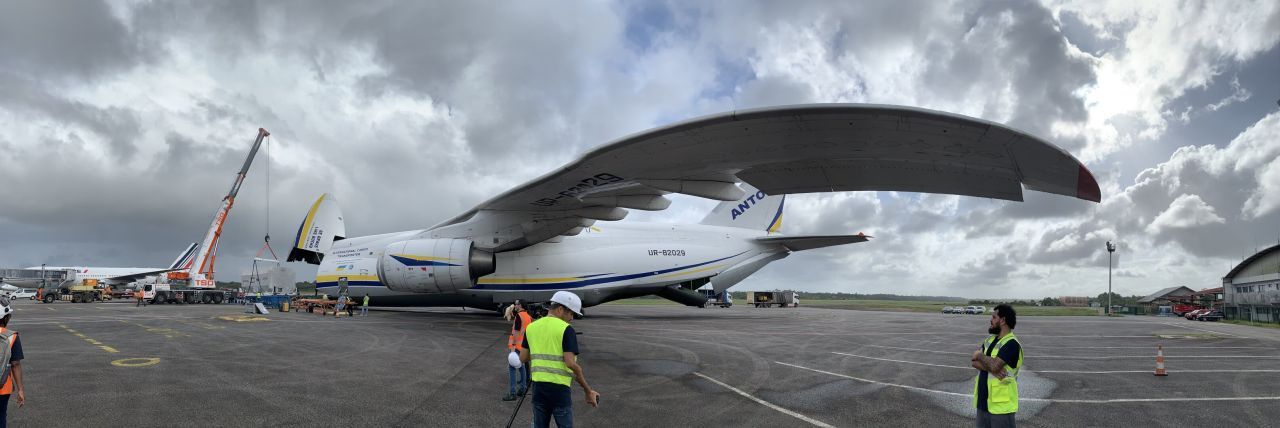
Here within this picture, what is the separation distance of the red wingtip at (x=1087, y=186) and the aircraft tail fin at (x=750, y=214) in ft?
61.2

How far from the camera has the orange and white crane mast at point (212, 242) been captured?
2195 inches

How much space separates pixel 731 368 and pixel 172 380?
786 centimetres

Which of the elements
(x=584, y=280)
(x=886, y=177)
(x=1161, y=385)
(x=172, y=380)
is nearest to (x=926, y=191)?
(x=886, y=177)

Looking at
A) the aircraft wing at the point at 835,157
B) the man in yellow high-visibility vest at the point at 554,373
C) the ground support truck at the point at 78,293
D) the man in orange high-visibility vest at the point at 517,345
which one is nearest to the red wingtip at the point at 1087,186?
the aircraft wing at the point at 835,157

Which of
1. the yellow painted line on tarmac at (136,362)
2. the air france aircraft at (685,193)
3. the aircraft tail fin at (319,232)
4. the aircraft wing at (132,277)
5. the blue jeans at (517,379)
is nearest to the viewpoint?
the air france aircraft at (685,193)

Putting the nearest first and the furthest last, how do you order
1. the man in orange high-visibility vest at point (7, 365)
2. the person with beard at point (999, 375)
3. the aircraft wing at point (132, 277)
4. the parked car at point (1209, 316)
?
the person with beard at point (999, 375)
the man in orange high-visibility vest at point (7, 365)
the parked car at point (1209, 316)
the aircraft wing at point (132, 277)

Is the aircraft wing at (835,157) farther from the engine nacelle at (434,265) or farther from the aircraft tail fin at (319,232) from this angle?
the aircraft tail fin at (319,232)

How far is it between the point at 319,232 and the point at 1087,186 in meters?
24.5

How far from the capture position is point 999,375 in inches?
175

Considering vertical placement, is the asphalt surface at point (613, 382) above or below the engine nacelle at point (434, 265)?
below

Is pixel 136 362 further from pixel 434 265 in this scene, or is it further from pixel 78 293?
pixel 78 293

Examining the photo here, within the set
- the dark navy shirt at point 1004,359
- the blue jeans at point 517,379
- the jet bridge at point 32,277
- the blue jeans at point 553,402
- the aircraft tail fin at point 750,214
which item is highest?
the aircraft tail fin at point 750,214

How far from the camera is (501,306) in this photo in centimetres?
2103

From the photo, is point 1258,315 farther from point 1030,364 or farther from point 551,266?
point 551,266
